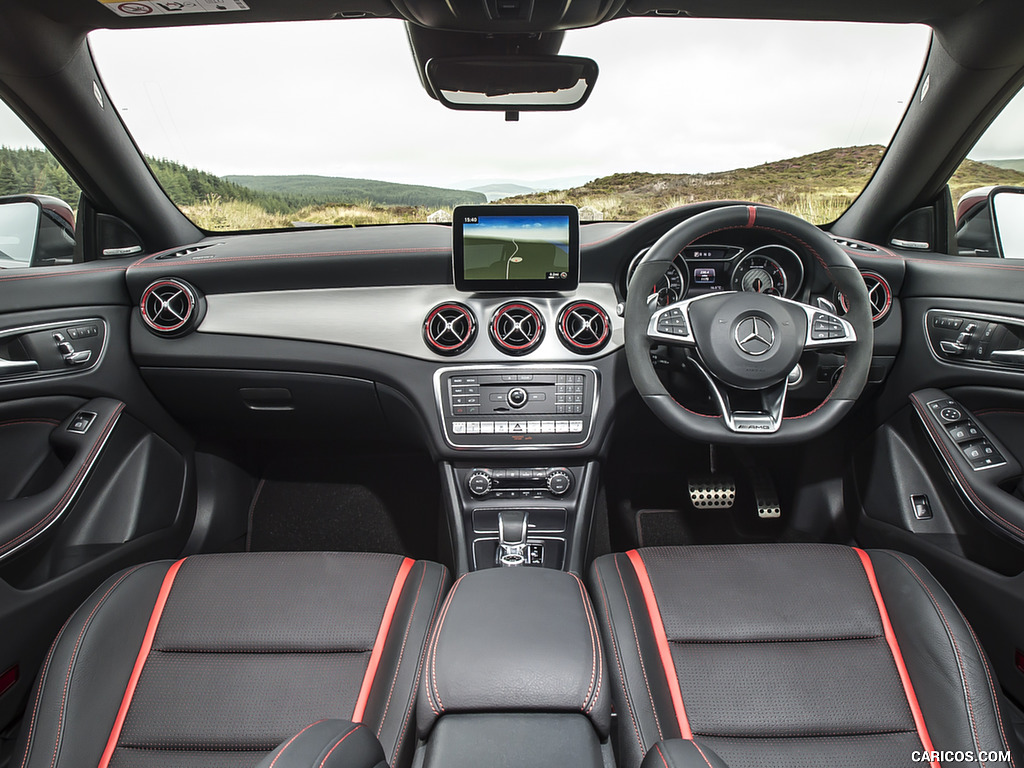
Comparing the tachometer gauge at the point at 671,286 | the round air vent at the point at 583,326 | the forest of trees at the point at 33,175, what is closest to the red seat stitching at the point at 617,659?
the round air vent at the point at 583,326

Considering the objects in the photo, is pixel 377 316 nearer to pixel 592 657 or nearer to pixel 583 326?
pixel 583 326

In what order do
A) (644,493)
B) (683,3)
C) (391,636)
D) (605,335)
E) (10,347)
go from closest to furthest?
(391,636) < (10,347) < (683,3) < (605,335) < (644,493)

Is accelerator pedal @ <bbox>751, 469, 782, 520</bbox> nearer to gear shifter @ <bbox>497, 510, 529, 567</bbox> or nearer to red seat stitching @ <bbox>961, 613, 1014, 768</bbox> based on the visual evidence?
gear shifter @ <bbox>497, 510, 529, 567</bbox>

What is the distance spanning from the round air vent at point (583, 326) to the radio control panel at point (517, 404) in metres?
0.09

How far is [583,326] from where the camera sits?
7.27ft

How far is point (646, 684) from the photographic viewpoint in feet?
4.57

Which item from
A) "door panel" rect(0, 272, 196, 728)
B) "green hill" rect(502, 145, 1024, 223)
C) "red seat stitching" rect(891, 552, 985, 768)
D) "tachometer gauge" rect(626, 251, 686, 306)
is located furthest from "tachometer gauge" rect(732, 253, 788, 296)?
"door panel" rect(0, 272, 196, 728)

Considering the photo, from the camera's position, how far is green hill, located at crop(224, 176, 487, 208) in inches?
96.4

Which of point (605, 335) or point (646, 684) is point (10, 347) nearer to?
point (605, 335)

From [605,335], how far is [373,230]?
3.79 ft

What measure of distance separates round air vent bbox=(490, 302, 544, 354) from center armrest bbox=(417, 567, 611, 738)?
41.2 inches

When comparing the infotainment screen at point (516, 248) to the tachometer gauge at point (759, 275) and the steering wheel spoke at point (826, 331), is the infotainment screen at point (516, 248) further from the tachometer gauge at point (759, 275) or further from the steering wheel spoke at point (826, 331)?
the steering wheel spoke at point (826, 331)

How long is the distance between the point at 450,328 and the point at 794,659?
143cm

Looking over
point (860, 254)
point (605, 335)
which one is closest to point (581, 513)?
Answer: point (605, 335)
